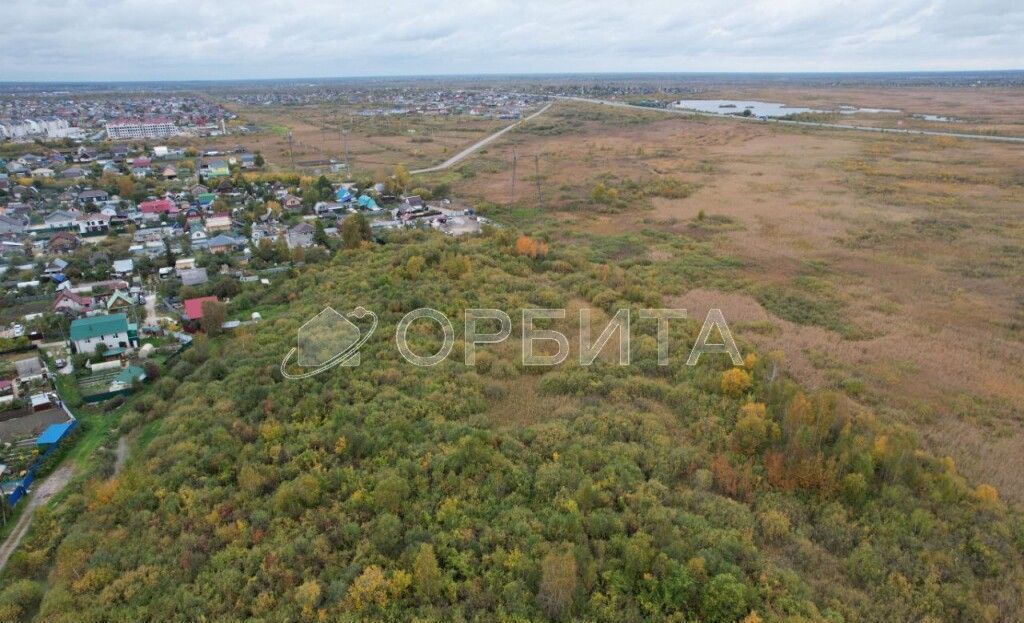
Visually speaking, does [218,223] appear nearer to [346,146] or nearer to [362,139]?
[346,146]

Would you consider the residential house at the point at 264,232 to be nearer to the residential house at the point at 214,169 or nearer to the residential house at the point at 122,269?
the residential house at the point at 122,269

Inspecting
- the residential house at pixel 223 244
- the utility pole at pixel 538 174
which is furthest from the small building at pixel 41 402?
the utility pole at pixel 538 174

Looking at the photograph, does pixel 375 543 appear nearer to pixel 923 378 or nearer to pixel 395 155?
pixel 923 378

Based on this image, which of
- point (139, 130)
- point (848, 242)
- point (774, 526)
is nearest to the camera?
point (774, 526)

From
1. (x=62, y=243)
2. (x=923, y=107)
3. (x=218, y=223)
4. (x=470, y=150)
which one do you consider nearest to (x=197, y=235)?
(x=218, y=223)

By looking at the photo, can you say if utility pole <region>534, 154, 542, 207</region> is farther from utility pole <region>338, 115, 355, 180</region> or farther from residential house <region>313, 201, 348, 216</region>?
utility pole <region>338, 115, 355, 180</region>

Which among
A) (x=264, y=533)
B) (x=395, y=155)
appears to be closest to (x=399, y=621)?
(x=264, y=533)
